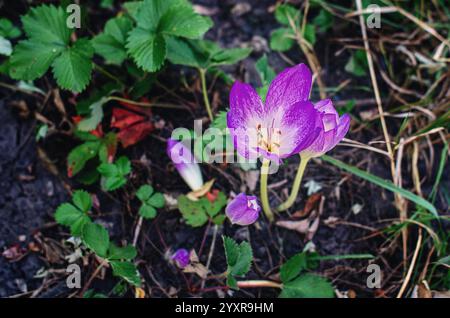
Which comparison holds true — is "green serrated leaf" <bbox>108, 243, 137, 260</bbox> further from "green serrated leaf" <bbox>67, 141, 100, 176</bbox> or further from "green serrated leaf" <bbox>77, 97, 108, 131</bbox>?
"green serrated leaf" <bbox>77, 97, 108, 131</bbox>

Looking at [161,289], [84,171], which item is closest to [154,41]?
[84,171]

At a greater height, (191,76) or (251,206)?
(191,76)

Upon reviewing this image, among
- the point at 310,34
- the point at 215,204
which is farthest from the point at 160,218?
the point at 310,34

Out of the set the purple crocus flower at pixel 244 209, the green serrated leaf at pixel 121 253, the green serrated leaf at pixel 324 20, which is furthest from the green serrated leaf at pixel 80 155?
the green serrated leaf at pixel 324 20

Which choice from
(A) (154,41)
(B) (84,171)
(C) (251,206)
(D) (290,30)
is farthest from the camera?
(D) (290,30)

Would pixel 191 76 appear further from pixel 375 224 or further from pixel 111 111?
pixel 375 224

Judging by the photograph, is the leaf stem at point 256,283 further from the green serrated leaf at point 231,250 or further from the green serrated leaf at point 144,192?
the green serrated leaf at point 144,192

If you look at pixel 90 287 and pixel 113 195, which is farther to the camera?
pixel 113 195

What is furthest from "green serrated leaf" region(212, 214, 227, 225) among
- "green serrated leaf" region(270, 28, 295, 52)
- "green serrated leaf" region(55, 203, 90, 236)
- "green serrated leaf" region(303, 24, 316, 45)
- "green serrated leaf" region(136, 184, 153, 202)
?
"green serrated leaf" region(303, 24, 316, 45)
